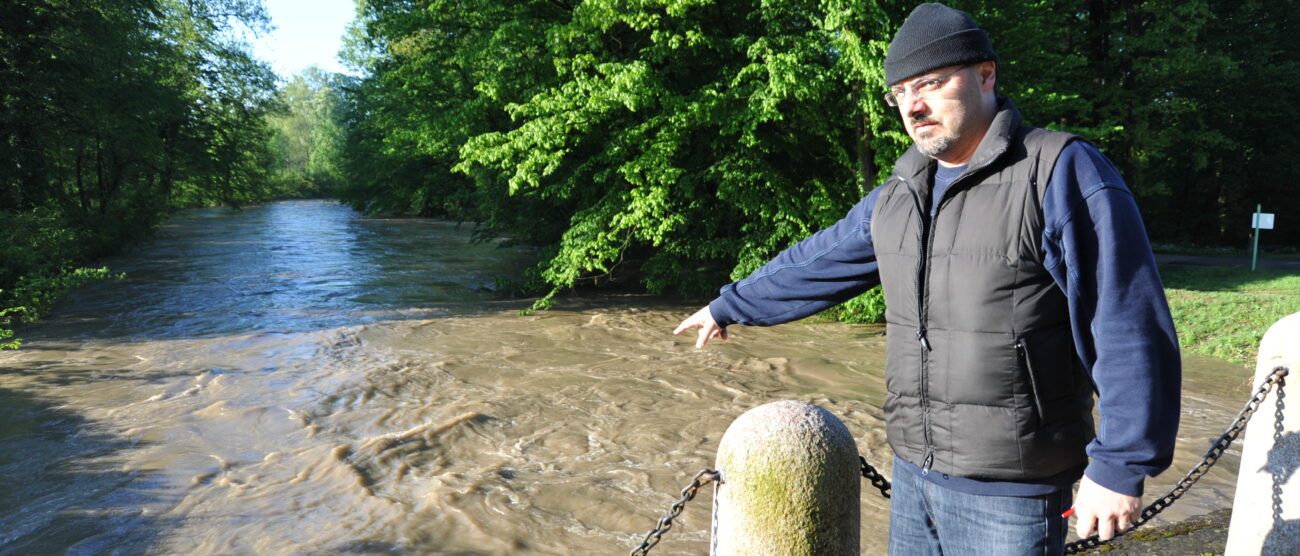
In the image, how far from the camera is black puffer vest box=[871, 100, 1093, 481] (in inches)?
81.0

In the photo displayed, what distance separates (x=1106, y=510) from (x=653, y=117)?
37.6 feet

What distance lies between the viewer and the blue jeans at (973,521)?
2.15 metres

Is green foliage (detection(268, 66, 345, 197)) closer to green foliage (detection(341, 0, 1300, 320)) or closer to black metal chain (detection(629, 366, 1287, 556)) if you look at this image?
green foliage (detection(341, 0, 1300, 320))

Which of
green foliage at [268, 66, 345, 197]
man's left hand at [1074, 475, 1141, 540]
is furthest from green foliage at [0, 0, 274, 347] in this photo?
green foliage at [268, 66, 345, 197]

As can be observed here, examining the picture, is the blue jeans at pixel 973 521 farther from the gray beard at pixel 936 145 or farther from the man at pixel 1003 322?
the gray beard at pixel 936 145

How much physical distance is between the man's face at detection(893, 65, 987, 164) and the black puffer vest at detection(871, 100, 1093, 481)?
0.07m

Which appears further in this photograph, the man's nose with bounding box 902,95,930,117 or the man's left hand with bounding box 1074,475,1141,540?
the man's nose with bounding box 902,95,930,117

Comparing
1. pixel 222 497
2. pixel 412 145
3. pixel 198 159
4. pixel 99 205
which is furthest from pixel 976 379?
pixel 198 159

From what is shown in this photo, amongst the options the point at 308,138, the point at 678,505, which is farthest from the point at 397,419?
the point at 308,138

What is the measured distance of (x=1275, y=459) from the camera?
11.9ft

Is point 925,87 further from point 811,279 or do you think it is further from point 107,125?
point 107,125

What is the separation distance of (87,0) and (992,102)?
20880mm

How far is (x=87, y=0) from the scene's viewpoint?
1783cm

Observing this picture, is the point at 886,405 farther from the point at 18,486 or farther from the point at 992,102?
the point at 18,486
